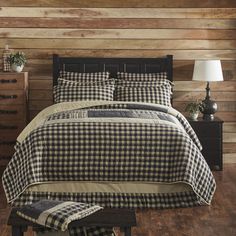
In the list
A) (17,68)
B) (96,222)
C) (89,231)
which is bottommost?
(89,231)

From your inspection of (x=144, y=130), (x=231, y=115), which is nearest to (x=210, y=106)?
(x=231, y=115)

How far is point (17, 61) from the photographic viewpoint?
5848 millimetres

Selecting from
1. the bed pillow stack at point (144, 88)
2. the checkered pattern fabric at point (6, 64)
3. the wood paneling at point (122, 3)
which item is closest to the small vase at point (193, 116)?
the bed pillow stack at point (144, 88)

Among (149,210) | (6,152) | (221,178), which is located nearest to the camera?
(149,210)

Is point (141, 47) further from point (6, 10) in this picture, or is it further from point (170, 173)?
point (170, 173)

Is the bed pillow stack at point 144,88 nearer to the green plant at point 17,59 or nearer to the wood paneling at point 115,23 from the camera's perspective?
the wood paneling at point 115,23

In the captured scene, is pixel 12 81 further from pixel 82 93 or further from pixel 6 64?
pixel 82 93

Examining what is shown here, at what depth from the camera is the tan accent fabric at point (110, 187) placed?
4336 mm

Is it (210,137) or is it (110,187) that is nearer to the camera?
(110,187)

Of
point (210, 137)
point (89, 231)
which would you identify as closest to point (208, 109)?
point (210, 137)

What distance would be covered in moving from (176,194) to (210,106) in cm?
170

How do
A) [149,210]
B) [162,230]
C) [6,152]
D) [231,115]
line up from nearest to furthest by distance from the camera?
[162,230] → [149,210] → [6,152] → [231,115]

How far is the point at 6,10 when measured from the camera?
6.05 meters

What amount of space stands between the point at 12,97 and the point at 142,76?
1420 millimetres
